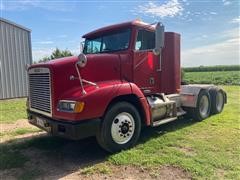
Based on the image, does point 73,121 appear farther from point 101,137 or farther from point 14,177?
point 14,177

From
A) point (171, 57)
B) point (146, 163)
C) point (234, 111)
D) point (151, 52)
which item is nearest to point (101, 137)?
point (146, 163)

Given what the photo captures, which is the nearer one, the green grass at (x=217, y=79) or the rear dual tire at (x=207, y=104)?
the rear dual tire at (x=207, y=104)

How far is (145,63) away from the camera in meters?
5.64

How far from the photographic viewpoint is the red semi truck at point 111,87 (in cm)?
423

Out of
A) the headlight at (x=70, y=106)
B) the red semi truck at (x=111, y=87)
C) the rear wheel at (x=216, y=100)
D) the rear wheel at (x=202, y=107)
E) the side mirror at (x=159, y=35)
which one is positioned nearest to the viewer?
the headlight at (x=70, y=106)

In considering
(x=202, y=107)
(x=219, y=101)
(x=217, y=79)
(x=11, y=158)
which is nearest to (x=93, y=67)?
(x=11, y=158)

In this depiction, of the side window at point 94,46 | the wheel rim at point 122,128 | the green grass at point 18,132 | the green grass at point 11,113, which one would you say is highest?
the side window at point 94,46

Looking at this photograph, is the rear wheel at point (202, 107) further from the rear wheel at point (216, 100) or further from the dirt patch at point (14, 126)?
the dirt patch at point (14, 126)

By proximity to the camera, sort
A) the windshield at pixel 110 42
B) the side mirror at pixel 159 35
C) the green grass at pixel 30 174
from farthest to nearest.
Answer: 1. the windshield at pixel 110 42
2. the side mirror at pixel 159 35
3. the green grass at pixel 30 174

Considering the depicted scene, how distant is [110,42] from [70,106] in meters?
2.04

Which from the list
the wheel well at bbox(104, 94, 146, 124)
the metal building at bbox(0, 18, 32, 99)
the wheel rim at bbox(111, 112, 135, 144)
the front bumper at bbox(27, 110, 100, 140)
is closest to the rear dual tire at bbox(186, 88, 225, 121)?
the wheel well at bbox(104, 94, 146, 124)

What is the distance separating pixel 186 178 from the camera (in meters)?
3.61

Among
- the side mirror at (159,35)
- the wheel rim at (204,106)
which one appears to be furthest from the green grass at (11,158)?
the wheel rim at (204,106)

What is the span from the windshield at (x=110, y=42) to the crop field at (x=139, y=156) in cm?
202
